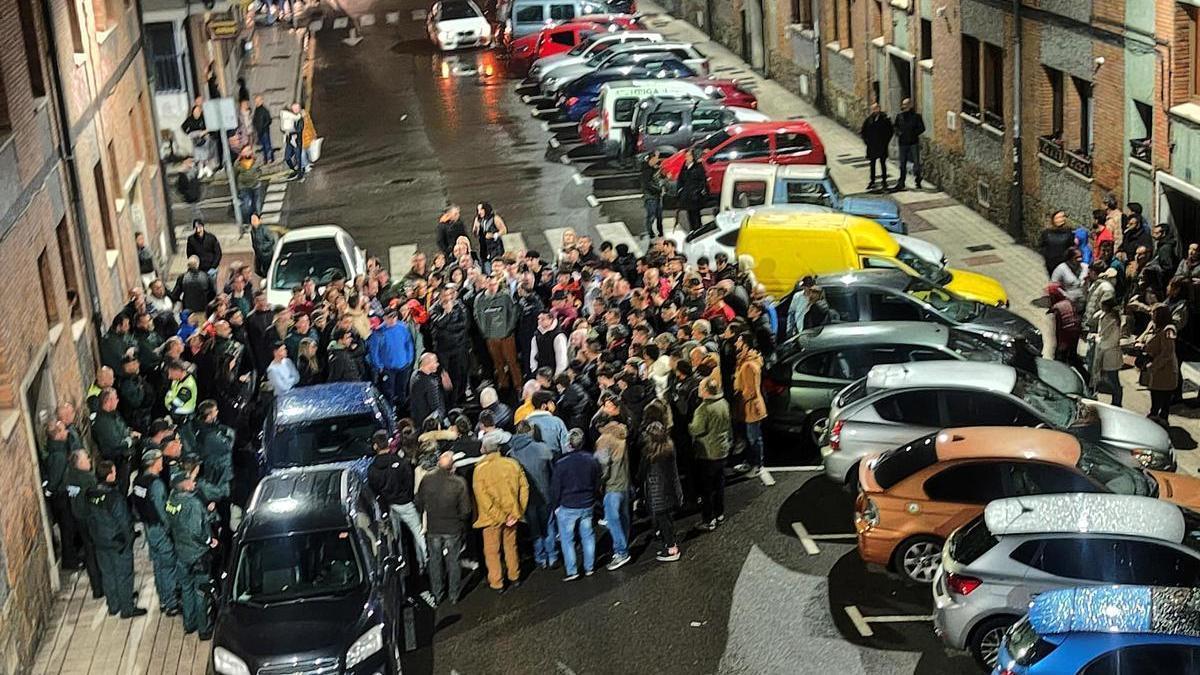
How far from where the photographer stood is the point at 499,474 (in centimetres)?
1672

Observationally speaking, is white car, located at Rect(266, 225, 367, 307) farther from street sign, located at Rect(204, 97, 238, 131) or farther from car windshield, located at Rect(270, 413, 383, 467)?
car windshield, located at Rect(270, 413, 383, 467)

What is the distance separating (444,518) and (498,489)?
1.88 ft

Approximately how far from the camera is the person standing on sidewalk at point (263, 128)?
37719 mm

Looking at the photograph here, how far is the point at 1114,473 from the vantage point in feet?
55.2

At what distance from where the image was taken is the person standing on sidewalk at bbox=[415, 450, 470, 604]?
1666 cm

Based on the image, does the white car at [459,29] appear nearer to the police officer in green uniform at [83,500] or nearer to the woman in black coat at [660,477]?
the police officer in green uniform at [83,500]

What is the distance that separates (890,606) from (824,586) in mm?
765

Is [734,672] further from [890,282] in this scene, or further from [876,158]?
[876,158]

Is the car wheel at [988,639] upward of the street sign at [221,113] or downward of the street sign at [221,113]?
downward

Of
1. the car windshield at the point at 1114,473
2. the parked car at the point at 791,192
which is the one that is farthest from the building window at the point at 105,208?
the car windshield at the point at 1114,473

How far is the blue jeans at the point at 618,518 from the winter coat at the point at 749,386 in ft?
8.25

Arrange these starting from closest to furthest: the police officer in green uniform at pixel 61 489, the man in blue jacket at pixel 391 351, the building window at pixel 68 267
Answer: the police officer in green uniform at pixel 61 489 < the man in blue jacket at pixel 391 351 < the building window at pixel 68 267

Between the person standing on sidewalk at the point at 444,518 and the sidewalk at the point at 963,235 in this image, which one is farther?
the sidewalk at the point at 963,235

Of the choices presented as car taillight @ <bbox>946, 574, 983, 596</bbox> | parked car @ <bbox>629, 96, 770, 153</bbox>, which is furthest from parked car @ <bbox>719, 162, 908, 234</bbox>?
car taillight @ <bbox>946, 574, 983, 596</bbox>
